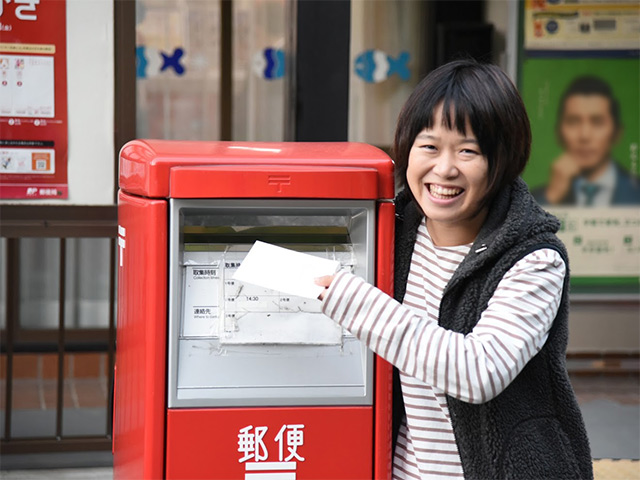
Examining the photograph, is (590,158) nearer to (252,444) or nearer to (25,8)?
(25,8)

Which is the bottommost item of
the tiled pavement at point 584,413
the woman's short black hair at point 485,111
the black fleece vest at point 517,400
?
the tiled pavement at point 584,413

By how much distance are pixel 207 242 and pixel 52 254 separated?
4486mm

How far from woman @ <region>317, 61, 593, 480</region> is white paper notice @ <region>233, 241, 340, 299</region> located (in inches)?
1.4

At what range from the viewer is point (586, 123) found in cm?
624

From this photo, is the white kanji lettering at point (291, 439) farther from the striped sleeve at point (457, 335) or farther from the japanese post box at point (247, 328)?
the striped sleeve at point (457, 335)

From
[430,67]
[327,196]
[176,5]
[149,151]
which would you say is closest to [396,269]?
[327,196]

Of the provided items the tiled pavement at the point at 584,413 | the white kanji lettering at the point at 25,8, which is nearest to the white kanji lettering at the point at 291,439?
the tiled pavement at the point at 584,413

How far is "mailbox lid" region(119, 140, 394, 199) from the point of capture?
205 centimetres

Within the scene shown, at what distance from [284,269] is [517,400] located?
1.91 ft

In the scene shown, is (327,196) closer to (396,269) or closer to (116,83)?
(396,269)

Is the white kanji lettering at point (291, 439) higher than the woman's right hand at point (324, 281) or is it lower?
lower

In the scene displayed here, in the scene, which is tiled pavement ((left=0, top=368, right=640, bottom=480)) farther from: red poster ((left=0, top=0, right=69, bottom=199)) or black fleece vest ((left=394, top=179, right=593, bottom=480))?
black fleece vest ((left=394, top=179, right=593, bottom=480))

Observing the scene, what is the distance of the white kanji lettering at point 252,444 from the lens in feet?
7.04

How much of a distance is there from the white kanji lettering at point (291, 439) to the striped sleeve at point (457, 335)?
35 centimetres
